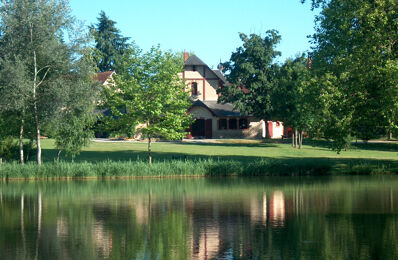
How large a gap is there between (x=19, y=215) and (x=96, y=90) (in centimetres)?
1985

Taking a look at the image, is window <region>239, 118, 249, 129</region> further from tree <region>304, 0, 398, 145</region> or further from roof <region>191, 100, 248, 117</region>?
tree <region>304, 0, 398, 145</region>

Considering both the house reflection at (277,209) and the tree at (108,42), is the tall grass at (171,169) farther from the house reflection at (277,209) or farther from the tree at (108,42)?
the tree at (108,42)

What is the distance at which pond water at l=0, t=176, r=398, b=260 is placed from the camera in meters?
16.7

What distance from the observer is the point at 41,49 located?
41375 millimetres

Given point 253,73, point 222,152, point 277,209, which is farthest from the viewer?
point 253,73

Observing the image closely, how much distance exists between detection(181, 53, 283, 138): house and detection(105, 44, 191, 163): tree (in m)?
28.9

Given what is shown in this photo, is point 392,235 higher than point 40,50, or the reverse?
point 40,50

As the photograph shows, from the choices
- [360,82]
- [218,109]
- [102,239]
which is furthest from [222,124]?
[102,239]

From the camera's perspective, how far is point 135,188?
111 ft

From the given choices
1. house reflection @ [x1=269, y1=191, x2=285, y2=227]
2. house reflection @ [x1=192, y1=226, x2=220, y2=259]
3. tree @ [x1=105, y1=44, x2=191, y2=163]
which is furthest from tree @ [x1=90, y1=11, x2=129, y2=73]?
house reflection @ [x1=192, y1=226, x2=220, y2=259]

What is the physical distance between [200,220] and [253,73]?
49713 millimetres

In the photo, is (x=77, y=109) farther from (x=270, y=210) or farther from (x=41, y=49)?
(x=270, y=210)

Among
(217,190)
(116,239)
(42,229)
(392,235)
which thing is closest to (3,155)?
(217,190)

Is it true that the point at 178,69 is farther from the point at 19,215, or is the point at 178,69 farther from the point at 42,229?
the point at 42,229
